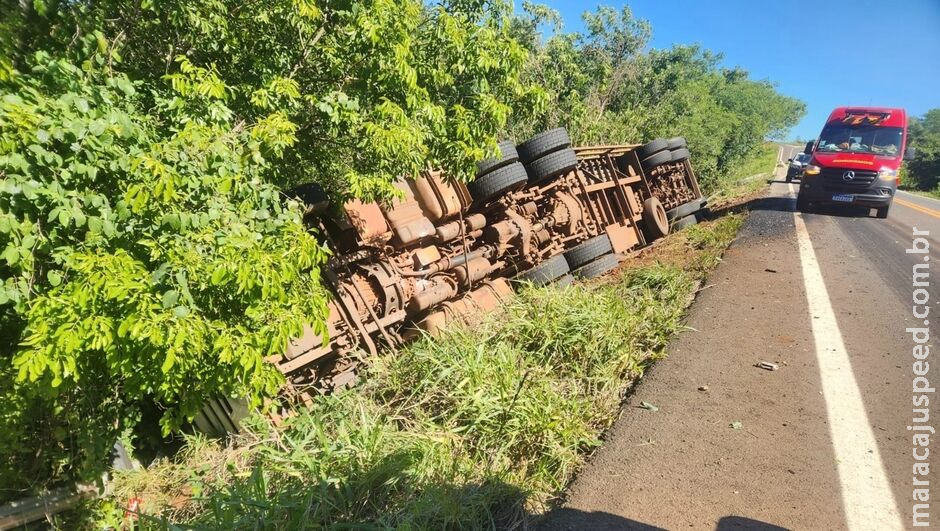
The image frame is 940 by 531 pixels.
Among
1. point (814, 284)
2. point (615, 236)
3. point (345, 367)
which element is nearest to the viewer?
point (345, 367)

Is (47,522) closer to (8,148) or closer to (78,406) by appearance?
(78,406)

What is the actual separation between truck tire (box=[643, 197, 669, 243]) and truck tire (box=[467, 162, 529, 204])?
3.93 metres

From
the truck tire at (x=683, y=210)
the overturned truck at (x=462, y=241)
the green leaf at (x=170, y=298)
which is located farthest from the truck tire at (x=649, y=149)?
the green leaf at (x=170, y=298)

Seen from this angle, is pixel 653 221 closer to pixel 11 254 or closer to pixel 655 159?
pixel 655 159

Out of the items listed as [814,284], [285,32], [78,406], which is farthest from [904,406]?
[78,406]

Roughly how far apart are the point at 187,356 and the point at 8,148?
1.17m

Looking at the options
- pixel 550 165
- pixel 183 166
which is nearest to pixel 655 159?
pixel 550 165

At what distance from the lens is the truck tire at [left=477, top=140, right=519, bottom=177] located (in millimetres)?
6484

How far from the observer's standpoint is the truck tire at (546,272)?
7.04m

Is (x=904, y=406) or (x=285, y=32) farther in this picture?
(x=285, y=32)

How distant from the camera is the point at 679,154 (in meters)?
11.2

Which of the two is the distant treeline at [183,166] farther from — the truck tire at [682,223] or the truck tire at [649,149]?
the truck tire at [682,223]

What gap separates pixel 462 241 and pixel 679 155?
6913mm

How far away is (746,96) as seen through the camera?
160 ft
